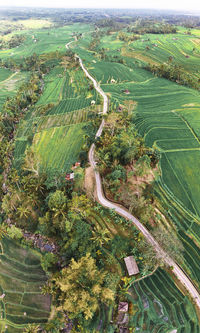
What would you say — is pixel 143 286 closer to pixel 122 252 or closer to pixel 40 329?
pixel 122 252

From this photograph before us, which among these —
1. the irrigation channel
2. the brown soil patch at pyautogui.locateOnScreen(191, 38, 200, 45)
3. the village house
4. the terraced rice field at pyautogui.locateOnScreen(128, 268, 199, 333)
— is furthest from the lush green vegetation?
the brown soil patch at pyautogui.locateOnScreen(191, 38, 200, 45)

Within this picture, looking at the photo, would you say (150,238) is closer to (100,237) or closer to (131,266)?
(131,266)

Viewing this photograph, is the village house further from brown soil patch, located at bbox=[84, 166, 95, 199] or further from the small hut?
the small hut

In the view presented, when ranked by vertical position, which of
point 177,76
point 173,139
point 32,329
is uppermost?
point 177,76

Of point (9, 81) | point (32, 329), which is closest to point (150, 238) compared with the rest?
point (32, 329)

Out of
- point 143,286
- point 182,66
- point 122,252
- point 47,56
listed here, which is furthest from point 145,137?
point 47,56

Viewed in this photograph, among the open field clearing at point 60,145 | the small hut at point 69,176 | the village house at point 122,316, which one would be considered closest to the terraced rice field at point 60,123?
the open field clearing at point 60,145

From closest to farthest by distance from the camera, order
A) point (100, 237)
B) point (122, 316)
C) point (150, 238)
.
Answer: point (122, 316) → point (100, 237) → point (150, 238)
